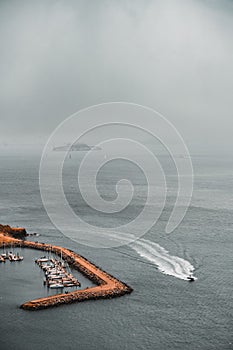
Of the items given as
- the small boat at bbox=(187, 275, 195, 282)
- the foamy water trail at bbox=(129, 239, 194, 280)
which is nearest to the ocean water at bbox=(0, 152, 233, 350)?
the foamy water trail at bbox=(129, 239, 194, 280)

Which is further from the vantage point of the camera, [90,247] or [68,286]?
[90,247]

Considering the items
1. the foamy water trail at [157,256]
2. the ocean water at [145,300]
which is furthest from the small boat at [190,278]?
the ocean water at [145,300]

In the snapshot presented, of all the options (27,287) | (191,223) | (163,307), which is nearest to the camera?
(163,307)

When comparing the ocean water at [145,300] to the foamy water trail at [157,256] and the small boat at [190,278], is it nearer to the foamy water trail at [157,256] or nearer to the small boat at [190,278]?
the foamy water trail at [157,256]

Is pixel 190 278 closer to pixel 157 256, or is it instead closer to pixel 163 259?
pixel 163 259

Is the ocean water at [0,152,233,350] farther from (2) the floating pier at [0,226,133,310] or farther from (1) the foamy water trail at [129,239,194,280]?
(2) the floating pier at [0,226,133,310]

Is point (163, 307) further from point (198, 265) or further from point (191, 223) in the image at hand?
point (191, 223)

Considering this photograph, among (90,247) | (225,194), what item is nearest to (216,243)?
(90,247)

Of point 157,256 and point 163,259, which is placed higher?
point 157,256

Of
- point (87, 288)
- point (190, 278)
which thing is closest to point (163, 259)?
point (190, 278)
